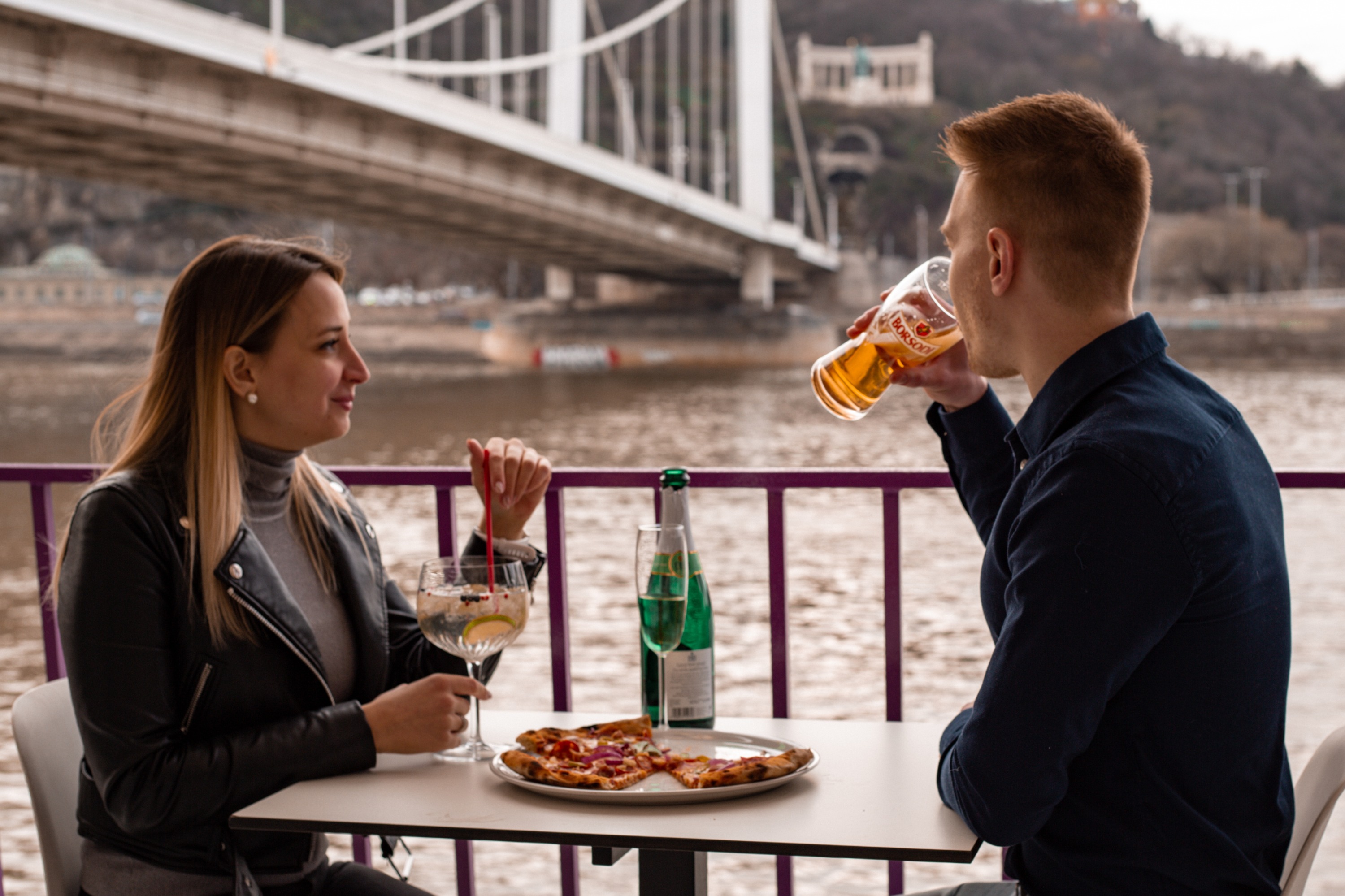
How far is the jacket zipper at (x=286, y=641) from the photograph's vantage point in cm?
137

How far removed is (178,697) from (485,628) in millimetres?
321

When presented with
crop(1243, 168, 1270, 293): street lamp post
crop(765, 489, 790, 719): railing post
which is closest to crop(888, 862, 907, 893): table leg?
crop(765, 489, 790, 719): railing post

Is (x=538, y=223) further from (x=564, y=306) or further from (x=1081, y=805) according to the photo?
(x=1081, y=805)

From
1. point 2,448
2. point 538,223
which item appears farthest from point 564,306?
point 2,448

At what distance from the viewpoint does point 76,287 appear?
40.0 meters

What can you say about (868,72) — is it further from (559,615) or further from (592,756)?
(592,756)

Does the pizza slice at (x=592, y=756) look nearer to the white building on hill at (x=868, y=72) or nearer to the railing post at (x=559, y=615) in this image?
the railing post at (x=559, y=615)

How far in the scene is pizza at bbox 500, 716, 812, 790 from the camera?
121 centimetres

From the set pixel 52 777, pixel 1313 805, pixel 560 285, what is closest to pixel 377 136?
pixel 52 777

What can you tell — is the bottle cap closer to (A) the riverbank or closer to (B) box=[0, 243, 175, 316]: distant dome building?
(A) the riverbank

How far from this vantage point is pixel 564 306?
112 ft

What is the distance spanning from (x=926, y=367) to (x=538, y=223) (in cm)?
1946

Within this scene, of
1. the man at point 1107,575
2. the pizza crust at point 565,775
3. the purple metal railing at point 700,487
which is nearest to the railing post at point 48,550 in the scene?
the purple metal railing at point 700,487

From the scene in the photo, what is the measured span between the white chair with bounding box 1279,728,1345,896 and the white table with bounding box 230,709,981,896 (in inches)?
10.6
